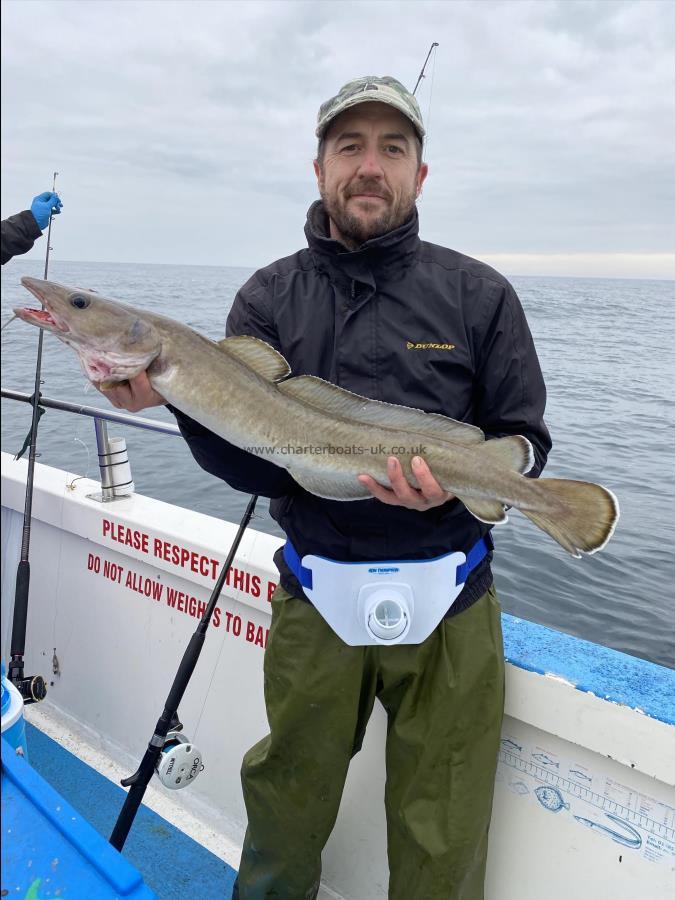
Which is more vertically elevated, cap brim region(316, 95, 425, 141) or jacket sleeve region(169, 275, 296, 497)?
cap brim region(316, 95, 425, 141)

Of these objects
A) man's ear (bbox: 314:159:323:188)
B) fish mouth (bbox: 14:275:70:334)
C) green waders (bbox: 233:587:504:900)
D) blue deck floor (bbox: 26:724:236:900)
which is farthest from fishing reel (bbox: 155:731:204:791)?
man's ear (bbox: 314:159:323:188)

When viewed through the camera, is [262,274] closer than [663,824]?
No

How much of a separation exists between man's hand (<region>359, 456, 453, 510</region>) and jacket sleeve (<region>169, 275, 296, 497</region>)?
16.8 inches

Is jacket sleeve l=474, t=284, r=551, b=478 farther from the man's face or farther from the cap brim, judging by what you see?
the cap brim

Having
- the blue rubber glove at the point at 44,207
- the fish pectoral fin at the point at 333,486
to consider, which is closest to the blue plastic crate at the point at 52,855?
the fish pectoral fin at the point at 333,486

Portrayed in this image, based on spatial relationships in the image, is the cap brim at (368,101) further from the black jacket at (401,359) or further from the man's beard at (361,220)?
the black jacket at (401,359)

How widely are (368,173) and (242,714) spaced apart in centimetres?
261

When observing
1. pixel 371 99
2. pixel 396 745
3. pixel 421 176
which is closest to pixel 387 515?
pixel 396 745

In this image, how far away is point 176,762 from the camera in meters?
2.89

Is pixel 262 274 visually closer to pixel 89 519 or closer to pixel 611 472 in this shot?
pixel 89 519

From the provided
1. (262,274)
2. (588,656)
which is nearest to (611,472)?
(588,656)

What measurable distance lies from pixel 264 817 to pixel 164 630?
1.42m

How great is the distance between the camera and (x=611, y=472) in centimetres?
912

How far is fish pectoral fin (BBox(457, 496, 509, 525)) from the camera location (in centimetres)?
223
